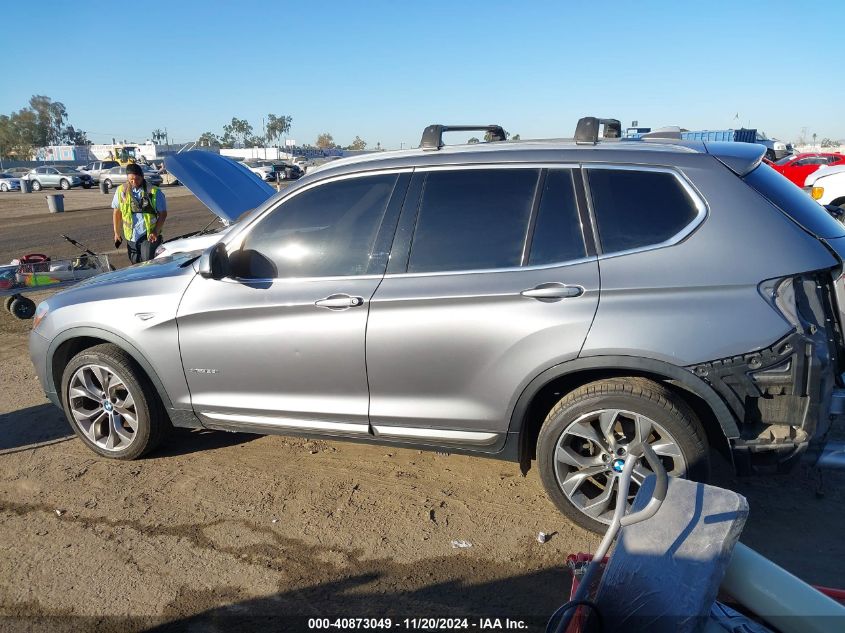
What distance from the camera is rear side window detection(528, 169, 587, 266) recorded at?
3.35m

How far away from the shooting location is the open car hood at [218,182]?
6.54 m

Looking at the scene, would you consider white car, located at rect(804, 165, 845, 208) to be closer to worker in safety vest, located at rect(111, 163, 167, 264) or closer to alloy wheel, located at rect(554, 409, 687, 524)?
alloy wheel, located at rect(554, 409, 687, 524)

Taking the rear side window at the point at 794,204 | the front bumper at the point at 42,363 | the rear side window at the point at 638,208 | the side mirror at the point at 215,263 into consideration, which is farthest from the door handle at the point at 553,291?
the front bumper at the point at 42,363

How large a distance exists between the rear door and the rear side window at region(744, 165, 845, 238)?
2.79 feet

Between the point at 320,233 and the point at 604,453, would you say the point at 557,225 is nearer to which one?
the point at 604,453

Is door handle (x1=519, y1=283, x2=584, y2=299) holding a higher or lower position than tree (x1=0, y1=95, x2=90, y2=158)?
lower

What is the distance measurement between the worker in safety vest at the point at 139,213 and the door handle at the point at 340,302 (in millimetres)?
5662

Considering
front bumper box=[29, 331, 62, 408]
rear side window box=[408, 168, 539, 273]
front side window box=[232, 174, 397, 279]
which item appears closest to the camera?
rear side window box=[408, 168, 539, 273]

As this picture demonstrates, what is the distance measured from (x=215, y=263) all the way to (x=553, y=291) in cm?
188

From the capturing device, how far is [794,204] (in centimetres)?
326

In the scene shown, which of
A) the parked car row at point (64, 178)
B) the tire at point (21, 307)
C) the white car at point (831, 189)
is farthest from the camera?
the parked car row at point (64, 178)

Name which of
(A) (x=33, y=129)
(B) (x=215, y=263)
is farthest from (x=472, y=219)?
(A) (x=33, y=129)

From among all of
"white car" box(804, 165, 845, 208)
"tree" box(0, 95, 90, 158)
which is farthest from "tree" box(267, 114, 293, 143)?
"white car" box(804, 165, 845, 208)

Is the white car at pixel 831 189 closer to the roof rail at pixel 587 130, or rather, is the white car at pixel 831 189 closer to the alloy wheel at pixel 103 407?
the roof rail at pixel 587 130
